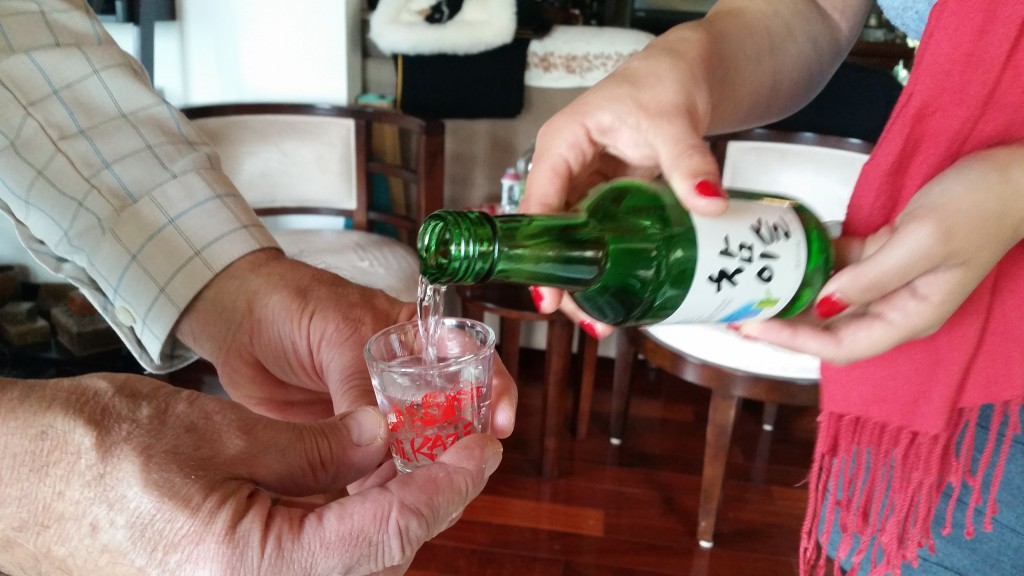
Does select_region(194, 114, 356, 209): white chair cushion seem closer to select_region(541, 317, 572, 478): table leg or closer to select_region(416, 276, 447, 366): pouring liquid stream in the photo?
select_region(541, 317, 572, 478): table leg

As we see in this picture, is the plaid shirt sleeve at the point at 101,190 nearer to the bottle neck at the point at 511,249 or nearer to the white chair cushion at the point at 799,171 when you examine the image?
the bottle neck at the point at 511,249

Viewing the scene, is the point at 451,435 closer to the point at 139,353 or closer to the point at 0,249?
the point at 139,353

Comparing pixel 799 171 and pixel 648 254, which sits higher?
pixel 648 254

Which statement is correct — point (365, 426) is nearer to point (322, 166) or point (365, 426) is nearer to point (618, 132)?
point (618, 132)

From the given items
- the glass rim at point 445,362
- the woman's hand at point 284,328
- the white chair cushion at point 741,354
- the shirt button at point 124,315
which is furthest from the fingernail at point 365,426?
the white chair cushion at point 741,354

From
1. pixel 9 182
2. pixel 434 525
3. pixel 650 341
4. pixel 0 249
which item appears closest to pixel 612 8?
pixel 650 341

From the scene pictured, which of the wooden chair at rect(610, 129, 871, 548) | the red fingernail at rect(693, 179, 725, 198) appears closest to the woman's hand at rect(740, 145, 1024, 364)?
the red fingernail at rect(693, 179, 725, 198)

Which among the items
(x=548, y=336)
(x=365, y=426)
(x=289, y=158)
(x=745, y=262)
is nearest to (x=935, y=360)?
(x=745, y=262)
